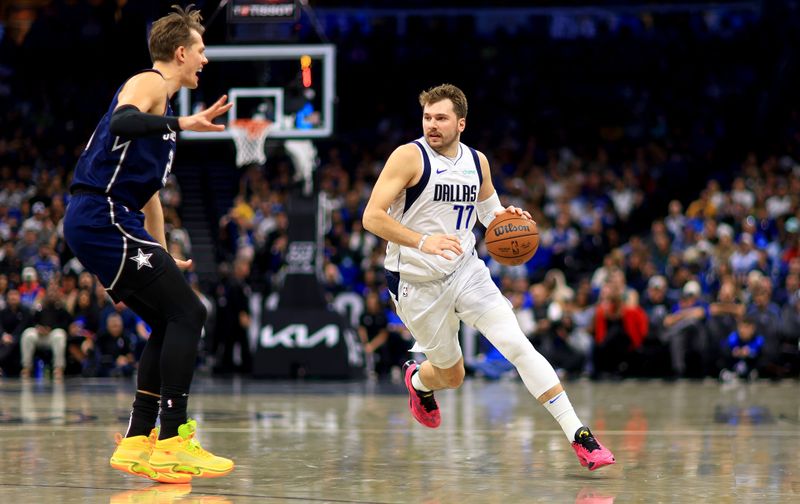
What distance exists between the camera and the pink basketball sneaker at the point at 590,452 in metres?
7.31

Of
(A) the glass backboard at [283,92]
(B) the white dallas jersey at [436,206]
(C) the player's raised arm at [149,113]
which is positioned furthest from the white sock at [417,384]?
(A) the glass backboard at [283,92]

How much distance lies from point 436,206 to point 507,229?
503 millimetres

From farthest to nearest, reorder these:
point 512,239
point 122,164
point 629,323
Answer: point 629,323 < point 512,239 < point 122,164

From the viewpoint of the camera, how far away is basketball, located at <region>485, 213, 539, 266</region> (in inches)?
314

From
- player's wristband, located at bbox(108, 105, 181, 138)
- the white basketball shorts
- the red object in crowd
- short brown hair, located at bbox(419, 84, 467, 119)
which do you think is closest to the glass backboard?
the red object in crowd

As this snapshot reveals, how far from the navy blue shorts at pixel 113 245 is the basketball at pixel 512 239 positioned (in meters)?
2.25

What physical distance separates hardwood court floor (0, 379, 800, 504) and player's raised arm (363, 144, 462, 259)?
4.66ft

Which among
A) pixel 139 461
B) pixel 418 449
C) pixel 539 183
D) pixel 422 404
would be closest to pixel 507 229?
pixel 422 404

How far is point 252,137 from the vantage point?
17.0 meters

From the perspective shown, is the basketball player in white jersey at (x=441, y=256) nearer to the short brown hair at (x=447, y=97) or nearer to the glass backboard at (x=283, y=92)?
the short brown hair at (x=447, y=97)

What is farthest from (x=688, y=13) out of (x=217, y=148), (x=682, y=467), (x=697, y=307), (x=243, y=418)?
(x=682, y=467)

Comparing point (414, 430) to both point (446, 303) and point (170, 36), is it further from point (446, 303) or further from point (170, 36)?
point (170, 36)

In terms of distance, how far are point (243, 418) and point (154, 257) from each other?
4700 millimetres

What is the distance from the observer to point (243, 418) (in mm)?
11344
